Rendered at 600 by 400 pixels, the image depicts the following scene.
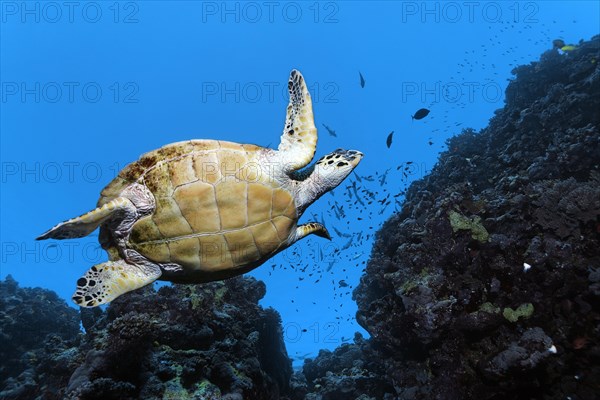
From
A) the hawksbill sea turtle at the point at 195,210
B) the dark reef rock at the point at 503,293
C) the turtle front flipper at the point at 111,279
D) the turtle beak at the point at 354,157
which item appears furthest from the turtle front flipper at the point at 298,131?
the dark reef rock at the point at 503,293

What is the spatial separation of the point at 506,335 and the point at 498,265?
126 cm

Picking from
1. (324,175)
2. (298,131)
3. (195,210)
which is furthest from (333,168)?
(195,210)

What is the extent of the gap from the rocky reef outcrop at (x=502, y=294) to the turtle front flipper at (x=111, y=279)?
5012mm

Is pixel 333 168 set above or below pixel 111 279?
above

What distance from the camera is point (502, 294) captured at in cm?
609

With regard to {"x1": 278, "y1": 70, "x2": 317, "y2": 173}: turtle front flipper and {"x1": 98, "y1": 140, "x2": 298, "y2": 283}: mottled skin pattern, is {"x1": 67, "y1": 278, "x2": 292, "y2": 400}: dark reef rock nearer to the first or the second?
{"x1": 98, "y1": 140, "x2": 298, "y2": 283}: mottled skin pattern

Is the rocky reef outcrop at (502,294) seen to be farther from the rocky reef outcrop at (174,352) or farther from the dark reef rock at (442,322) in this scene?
the rocky reef outcrop at (174,352)

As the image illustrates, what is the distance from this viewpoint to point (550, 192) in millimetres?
6914

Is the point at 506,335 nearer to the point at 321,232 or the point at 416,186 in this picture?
the point at 321,232

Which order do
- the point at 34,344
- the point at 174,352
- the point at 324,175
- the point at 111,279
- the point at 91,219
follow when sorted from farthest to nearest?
the point at 34,344
the point at 174,352
the point at 324,175
the point at 111,279
the point at 91,219

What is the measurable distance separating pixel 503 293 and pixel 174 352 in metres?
6.38

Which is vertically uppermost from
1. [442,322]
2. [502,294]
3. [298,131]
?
[298,131]

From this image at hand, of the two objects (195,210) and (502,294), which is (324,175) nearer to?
(195,210)

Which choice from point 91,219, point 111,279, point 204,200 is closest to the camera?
point 91,219
